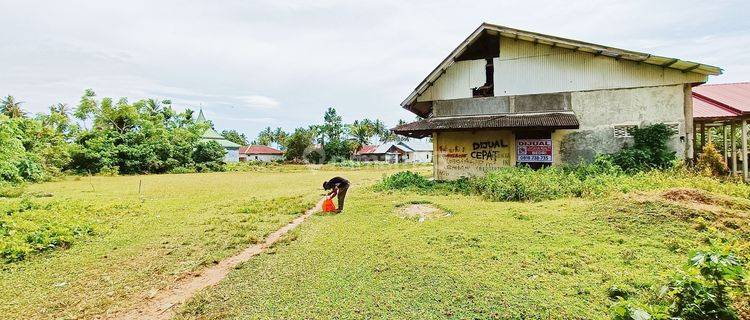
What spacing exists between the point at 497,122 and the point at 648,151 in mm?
4917

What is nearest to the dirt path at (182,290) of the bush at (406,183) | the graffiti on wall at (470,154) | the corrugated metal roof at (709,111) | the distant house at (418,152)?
the bush at (406,183)

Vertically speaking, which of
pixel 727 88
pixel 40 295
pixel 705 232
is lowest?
pixel 40 295

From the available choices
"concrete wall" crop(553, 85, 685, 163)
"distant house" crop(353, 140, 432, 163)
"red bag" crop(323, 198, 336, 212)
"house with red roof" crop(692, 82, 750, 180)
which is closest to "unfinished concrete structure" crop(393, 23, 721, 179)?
"concrete wall" crop(553, 85, 685, 163)

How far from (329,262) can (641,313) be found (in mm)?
3813

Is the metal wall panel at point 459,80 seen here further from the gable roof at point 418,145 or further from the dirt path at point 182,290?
the gable roof at point 418,145

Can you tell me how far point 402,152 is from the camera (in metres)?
69.8

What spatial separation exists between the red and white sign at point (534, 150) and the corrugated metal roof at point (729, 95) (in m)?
6.18

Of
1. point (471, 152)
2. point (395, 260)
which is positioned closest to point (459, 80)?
point (471, 152)

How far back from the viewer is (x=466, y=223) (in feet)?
23.9

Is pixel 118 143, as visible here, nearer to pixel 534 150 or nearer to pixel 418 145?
pixel 534 150

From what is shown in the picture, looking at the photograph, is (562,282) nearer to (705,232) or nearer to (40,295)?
(705,232)

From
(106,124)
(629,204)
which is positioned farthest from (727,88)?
(106,124)

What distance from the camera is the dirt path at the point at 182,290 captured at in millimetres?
4156

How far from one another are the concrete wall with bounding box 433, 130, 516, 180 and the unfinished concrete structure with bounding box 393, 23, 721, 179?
4 cm
